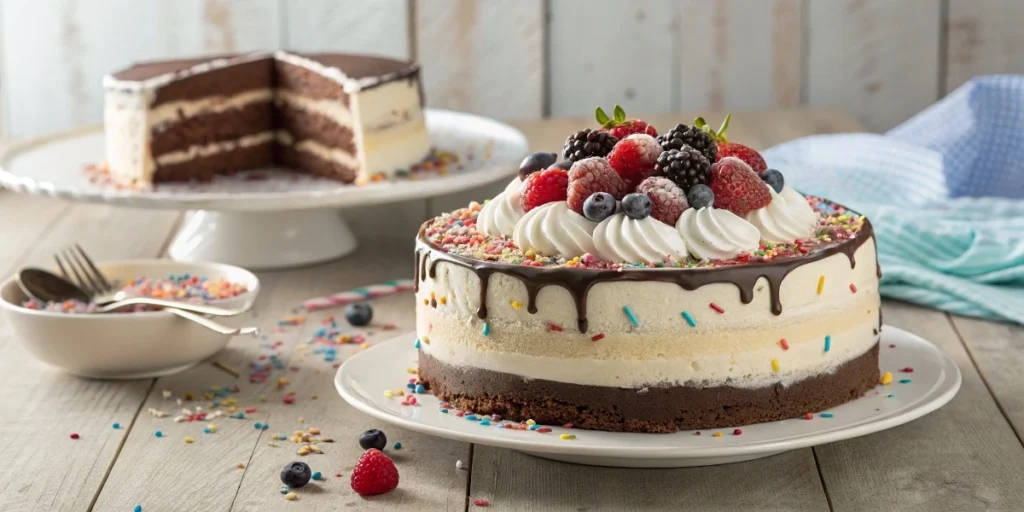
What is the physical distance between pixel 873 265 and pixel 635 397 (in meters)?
0.58

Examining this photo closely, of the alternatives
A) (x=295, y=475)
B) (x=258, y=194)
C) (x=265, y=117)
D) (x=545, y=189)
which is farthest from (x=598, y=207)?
(x=265, y=117)

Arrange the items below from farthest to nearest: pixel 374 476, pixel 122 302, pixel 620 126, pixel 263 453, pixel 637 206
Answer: pixel 122 302
pixel 620 126
pixel 263 453
pixel 637 206
pixel 374 476

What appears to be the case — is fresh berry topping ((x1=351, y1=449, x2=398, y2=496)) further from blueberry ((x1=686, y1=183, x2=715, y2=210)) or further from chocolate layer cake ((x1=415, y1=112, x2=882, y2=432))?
blueberry ((x1=686, y1=183, x2=715, y2=210))

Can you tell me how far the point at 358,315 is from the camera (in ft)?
10.3

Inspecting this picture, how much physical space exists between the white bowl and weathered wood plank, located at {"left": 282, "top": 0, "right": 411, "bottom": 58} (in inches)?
122

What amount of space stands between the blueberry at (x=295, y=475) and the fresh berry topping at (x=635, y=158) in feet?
2.57

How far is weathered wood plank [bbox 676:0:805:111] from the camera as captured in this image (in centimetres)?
568

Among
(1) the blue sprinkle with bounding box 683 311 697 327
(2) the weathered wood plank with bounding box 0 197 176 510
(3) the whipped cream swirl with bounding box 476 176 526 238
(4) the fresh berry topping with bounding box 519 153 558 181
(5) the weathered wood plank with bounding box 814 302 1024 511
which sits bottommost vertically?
(2) the weathered wood plank with bounding box 0 197 176 510

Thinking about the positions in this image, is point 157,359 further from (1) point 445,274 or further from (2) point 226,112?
(2) point 226,112

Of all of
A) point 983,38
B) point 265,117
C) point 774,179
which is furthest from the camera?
point 983,38

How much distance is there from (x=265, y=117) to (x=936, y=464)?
3025 millimetres

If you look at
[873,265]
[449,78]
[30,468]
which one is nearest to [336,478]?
[30,468]

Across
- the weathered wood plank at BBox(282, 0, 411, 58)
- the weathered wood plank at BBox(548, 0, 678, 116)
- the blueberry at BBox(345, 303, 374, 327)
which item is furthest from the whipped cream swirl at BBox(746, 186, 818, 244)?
the weathered wood plank at BBox(282, 0, 411, 58)

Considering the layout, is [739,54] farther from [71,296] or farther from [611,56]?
[71,296]
